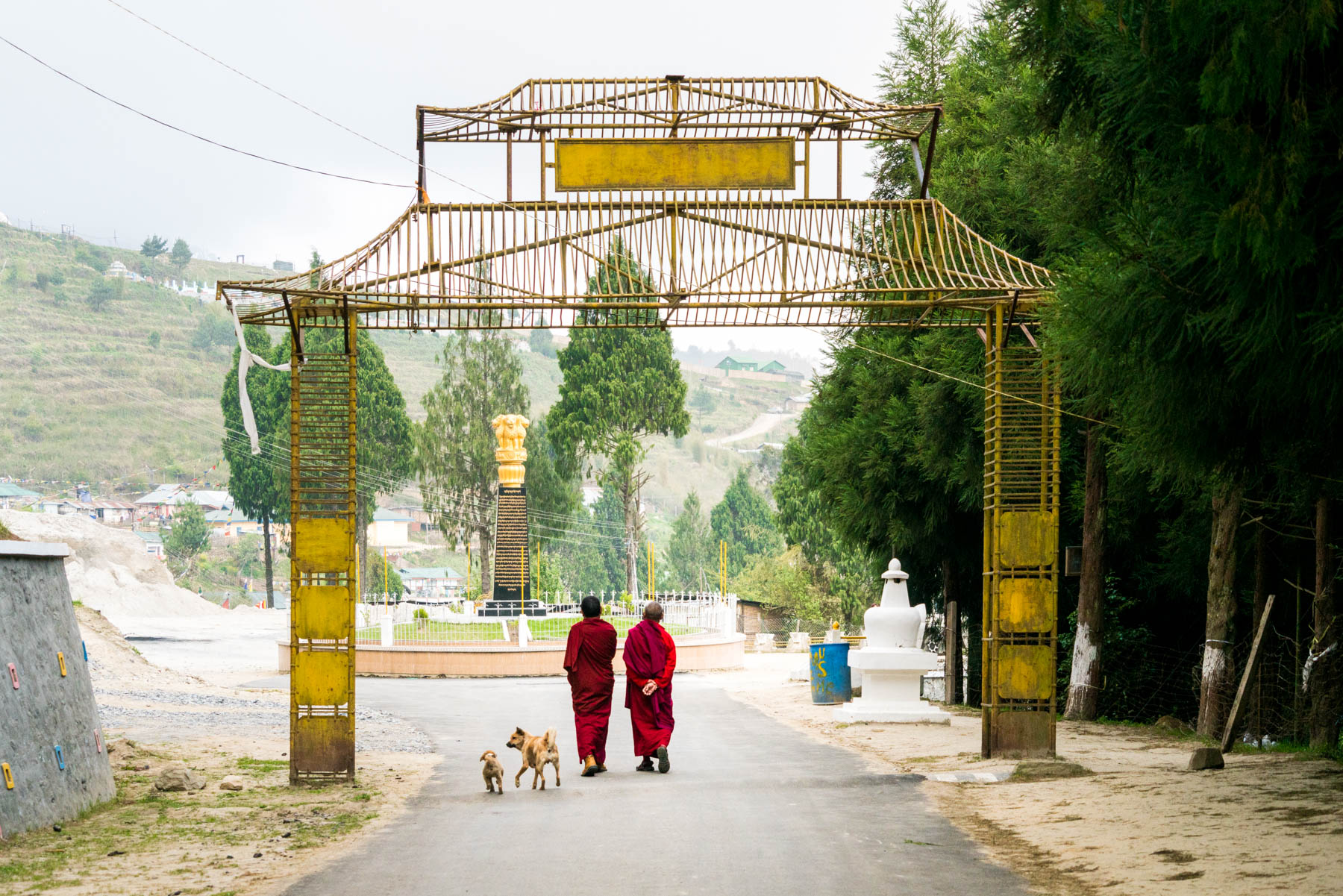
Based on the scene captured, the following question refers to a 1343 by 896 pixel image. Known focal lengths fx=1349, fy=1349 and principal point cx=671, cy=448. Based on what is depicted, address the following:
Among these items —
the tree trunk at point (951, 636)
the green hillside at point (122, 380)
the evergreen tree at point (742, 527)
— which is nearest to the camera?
the tree trunk at point (951, 636)

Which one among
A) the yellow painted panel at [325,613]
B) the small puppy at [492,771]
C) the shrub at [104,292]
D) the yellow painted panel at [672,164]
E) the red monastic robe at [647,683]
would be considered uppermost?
the shrub at [104,292]

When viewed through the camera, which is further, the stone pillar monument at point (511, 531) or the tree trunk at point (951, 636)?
the stone pillar monument at point (511, 531)

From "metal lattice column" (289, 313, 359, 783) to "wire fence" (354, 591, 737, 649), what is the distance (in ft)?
66.8

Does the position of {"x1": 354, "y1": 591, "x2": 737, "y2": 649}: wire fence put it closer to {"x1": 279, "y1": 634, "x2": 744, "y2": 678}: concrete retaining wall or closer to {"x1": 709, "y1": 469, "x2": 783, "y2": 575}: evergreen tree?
{"x1": 279, "y1": 634, "x2": 744, "y2": 678}: concrete retaining wall

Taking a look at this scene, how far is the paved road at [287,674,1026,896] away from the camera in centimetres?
732

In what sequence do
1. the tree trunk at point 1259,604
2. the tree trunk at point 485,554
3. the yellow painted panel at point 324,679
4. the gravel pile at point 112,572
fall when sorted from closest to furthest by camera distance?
1. the yellow painted panel at point 324,679
2. the tree trunk at point 1259,604
3. the tree trunk at point 485,554
4. the gravel pile at point 112,572

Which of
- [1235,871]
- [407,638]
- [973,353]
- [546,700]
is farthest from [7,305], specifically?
[1235,871]

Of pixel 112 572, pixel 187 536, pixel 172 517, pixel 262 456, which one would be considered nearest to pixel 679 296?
pixel 262 456

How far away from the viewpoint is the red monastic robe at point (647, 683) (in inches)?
502

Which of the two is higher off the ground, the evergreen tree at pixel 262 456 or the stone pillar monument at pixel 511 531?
the evergreen tree at pixel 262 456

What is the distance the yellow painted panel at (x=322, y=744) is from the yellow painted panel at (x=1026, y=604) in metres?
6.13

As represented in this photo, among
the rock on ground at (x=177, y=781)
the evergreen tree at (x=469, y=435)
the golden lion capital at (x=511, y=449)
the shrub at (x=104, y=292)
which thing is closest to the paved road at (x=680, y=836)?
the rock on ground at (x=177, y=781)

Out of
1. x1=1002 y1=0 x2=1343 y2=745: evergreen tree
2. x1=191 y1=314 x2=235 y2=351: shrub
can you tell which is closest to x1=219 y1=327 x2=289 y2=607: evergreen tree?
x1=1002 y1=0 x2=1343 y2=745: evergreen tree

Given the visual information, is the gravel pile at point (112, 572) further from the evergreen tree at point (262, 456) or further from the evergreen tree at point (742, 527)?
the evergreen tree at point (742, 527)
